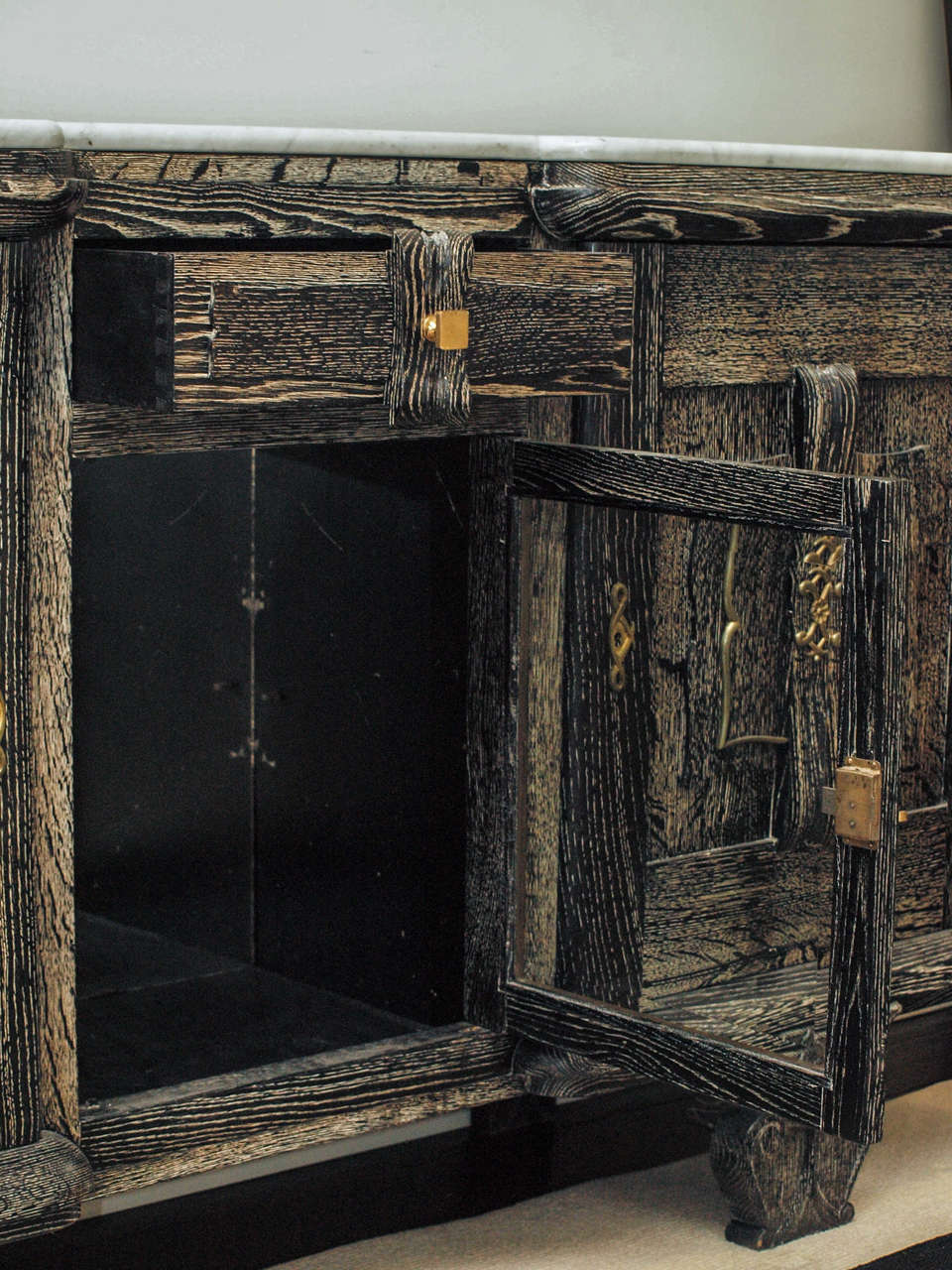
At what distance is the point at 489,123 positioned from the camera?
6.64 ft

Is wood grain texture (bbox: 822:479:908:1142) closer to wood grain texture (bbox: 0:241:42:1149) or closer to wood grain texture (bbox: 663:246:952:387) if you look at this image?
wood grain texture (bbox: 663:246:952:387)

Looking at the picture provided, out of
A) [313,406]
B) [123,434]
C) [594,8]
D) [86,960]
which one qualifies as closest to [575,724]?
[313,406]

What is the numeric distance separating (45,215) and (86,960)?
94cm

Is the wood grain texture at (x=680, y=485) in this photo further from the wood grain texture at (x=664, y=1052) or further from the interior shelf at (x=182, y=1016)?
the interior shelf at (x=182, y=1016)

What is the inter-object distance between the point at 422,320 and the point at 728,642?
1.68 feet

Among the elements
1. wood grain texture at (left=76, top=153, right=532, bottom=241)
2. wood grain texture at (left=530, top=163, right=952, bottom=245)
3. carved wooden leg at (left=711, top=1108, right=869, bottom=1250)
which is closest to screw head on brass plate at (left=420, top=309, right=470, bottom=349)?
wood grain texture at (left=76, top=153, right=532, bottom=241)

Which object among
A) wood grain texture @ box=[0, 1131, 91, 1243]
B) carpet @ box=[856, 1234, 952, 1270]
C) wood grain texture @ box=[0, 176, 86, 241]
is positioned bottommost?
carpet @ box=[856, 1234, 952, 1270]

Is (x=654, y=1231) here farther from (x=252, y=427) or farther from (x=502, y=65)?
(x=502, y=65)

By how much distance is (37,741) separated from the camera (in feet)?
4.63

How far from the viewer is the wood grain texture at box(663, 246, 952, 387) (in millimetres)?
1725

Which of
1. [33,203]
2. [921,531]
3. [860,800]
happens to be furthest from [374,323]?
[921,531]

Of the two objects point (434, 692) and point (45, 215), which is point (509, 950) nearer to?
point (434, 692)

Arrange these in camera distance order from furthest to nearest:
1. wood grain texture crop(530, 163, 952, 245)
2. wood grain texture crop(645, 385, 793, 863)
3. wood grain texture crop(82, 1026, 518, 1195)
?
wood grain texture crop(645, 385, 793, 863)
wood grain texture crop(530, 163, 952, 245)
wood grain texture crop(82, 1026, 518, 1195)

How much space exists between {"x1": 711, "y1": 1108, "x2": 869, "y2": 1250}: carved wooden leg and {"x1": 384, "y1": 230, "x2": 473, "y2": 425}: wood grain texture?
0.78 meters
